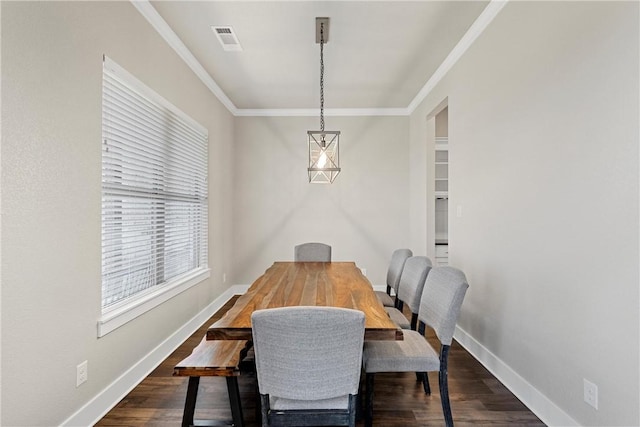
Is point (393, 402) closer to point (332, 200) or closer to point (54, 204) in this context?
point (54, 204)

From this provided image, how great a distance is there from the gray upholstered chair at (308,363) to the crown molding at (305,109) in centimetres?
253

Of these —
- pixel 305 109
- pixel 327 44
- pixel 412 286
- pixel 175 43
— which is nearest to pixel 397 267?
pixel 412 286

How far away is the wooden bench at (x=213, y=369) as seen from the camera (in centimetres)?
174

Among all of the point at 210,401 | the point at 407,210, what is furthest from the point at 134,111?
the point at 407,210

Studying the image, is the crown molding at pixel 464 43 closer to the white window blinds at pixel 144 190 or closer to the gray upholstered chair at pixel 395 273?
the gray upholstered chair at pixel 395 273

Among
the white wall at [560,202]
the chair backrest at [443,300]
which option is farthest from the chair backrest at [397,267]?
the chair backrest at [443,300]

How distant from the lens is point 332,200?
530 cm

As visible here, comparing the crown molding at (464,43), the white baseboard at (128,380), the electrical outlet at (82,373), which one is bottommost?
the white baseboard at (128,380)

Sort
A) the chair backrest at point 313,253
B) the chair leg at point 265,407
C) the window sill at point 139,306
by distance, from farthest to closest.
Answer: the chair backrest at point 313,253 → the window sill at point 139,306 → the chair leg at point 265,407

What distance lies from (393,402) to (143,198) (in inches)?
93.0

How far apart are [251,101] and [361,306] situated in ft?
12.5

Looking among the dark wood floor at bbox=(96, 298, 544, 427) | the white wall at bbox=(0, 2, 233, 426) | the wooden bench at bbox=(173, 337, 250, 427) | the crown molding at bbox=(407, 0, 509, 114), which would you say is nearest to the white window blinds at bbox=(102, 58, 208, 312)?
the white wall at bbox=(0, 2, 233, 426)

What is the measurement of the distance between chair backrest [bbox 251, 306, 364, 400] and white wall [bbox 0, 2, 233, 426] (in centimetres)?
113

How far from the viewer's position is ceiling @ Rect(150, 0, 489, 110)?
2.61 metres
